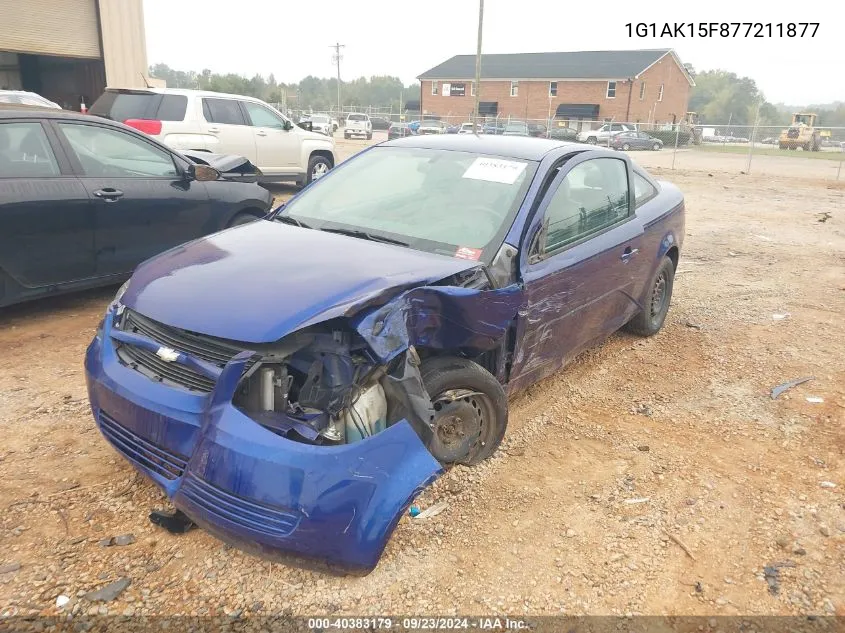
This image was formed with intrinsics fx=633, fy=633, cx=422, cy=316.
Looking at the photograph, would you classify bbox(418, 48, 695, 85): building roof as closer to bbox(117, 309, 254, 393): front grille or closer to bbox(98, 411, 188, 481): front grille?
bbox(117, 309, 254, 393): front grille

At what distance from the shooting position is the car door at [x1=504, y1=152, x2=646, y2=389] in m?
3.40

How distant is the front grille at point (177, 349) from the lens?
242 cm

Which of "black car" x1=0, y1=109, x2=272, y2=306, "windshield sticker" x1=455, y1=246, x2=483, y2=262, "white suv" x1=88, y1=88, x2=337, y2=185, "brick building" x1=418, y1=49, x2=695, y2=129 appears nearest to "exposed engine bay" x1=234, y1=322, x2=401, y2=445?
"windshield sticker" x1=455, y1=246, x2=483, y2=262

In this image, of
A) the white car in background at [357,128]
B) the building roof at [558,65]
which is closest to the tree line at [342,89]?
the building roof at [558,65]

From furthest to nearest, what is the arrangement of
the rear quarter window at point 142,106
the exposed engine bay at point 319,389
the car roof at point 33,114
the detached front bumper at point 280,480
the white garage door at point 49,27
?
the white garage door at point 49,27 < the rear quarter window at point 142,106 < the car roof at point 33,114 < the exposed engine bay at point 319,389 < the detached front bumper at point 280,480

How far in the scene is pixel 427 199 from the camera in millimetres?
3678

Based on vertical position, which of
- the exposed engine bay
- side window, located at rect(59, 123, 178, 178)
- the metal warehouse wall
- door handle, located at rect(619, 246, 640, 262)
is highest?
the metal warehouse wall

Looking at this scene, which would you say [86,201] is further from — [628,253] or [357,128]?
[357,128]

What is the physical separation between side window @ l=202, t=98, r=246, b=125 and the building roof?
45.2 m

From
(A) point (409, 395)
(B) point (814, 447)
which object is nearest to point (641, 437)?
(B) point (814, 447)

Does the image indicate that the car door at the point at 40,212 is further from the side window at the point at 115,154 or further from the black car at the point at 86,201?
the side window at the point at 115,154

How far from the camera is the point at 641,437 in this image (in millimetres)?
3713

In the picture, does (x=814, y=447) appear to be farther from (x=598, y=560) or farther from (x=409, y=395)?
(x=409, y=395)

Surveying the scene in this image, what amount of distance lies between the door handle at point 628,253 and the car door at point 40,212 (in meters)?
3.97
